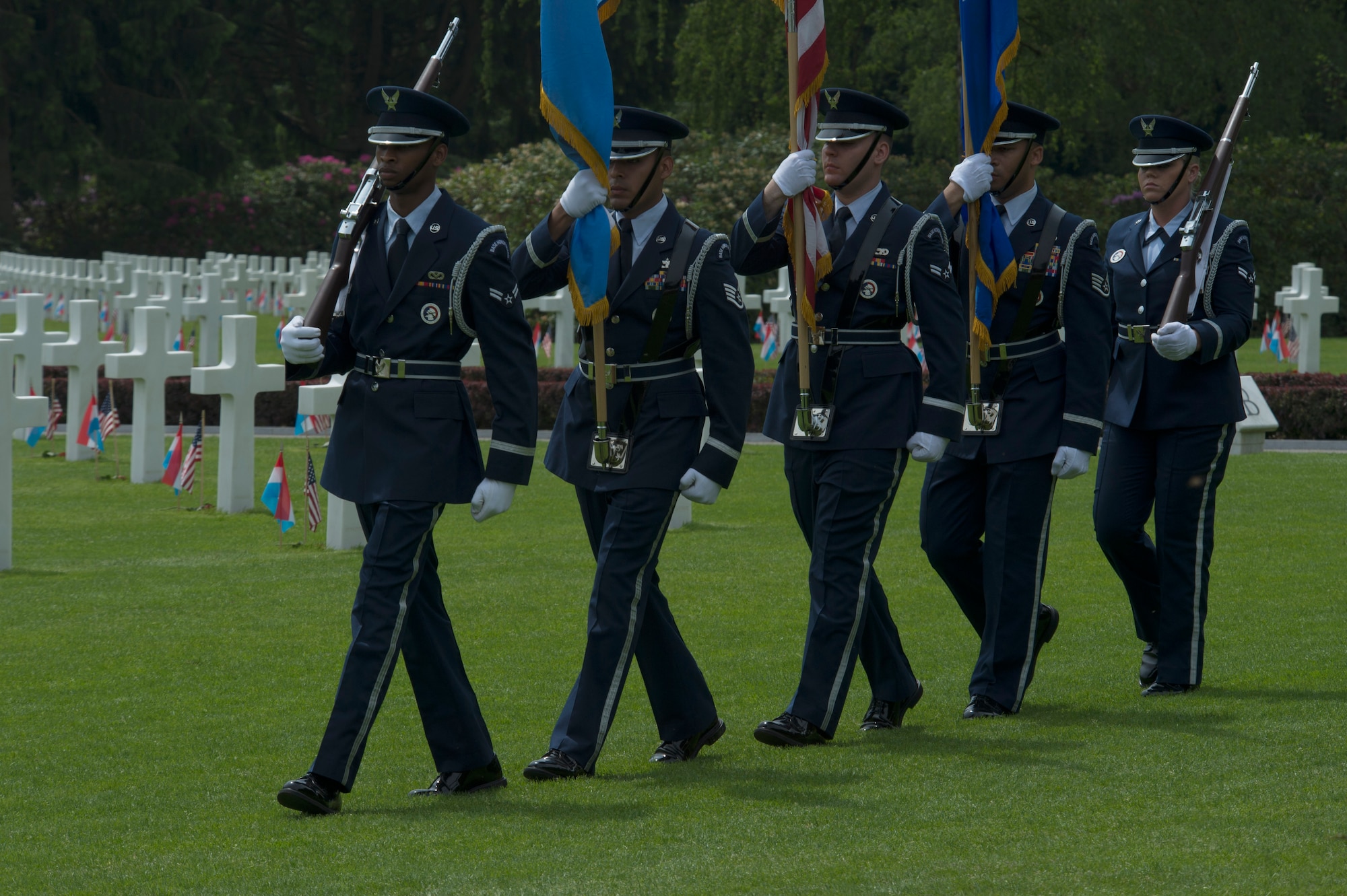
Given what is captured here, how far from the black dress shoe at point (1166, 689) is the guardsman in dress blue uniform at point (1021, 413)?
420 mm

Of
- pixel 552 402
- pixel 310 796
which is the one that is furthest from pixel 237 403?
pixel 310 796

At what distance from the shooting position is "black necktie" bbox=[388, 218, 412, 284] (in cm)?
550

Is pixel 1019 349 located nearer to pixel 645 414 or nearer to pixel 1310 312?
pixel 645 414

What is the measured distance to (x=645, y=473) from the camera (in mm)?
5652

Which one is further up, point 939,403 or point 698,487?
point 939,403

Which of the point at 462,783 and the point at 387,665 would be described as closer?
the point at 387,665

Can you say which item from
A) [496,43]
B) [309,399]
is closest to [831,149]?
[309,399]

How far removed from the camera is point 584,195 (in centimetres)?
564

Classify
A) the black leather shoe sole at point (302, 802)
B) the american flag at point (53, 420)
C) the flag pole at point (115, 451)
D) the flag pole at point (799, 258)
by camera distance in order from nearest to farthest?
the black leather shoe sole at point (302, 802), the flag pole at point (799, 258), the flag pole at point (115, 451), the american flag at point (53, 420)

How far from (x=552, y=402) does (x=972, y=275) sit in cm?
1126

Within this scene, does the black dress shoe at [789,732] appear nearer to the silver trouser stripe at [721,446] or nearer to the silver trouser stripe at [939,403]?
the silver trouser stripe at [721,446]

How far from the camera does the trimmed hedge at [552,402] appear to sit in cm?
1656

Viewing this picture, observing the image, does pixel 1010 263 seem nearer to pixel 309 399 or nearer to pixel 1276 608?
pixel 1276 608

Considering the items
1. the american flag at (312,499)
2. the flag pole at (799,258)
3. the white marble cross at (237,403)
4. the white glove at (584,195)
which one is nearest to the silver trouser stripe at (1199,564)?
the flag pole at (799,258)
